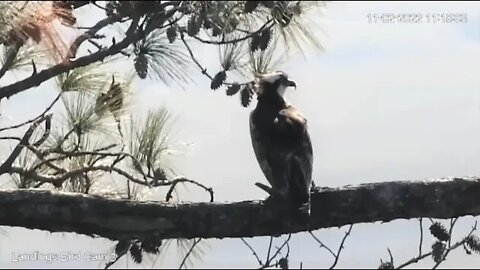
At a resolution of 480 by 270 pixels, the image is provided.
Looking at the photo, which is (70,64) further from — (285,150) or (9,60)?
(285,150)

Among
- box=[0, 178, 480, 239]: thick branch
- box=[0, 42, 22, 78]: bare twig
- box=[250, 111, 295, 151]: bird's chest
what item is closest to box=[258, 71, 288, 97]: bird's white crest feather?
box=[250, 111, 295, 151]: bird's chest

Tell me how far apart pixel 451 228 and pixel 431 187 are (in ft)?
0.47

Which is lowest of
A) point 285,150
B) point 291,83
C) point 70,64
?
point 285,150

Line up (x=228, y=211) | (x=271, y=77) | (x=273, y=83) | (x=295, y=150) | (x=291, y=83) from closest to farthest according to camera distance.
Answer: (x=228, y=211) < (x=295, y=150) < (x=271, y=77) < (x=273, y=83) < (x=291, y=83)

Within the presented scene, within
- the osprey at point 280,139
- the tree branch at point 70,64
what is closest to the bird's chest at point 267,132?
the osprey at point 280,139

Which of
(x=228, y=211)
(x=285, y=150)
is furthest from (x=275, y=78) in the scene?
(x=228, y=211)

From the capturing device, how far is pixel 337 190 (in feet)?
6.73

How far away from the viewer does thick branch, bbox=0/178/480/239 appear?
6.40ft

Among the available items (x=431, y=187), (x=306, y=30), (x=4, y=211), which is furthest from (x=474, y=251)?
(x=4, y=211)

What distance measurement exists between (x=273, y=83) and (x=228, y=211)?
2.33ft

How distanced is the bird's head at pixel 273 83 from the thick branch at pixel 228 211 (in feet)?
1.38

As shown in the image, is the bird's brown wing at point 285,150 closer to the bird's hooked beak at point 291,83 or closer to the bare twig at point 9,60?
the bird's hooked beak at point 291,83

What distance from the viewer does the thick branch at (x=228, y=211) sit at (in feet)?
6.40

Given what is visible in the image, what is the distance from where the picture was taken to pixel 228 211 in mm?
2008
